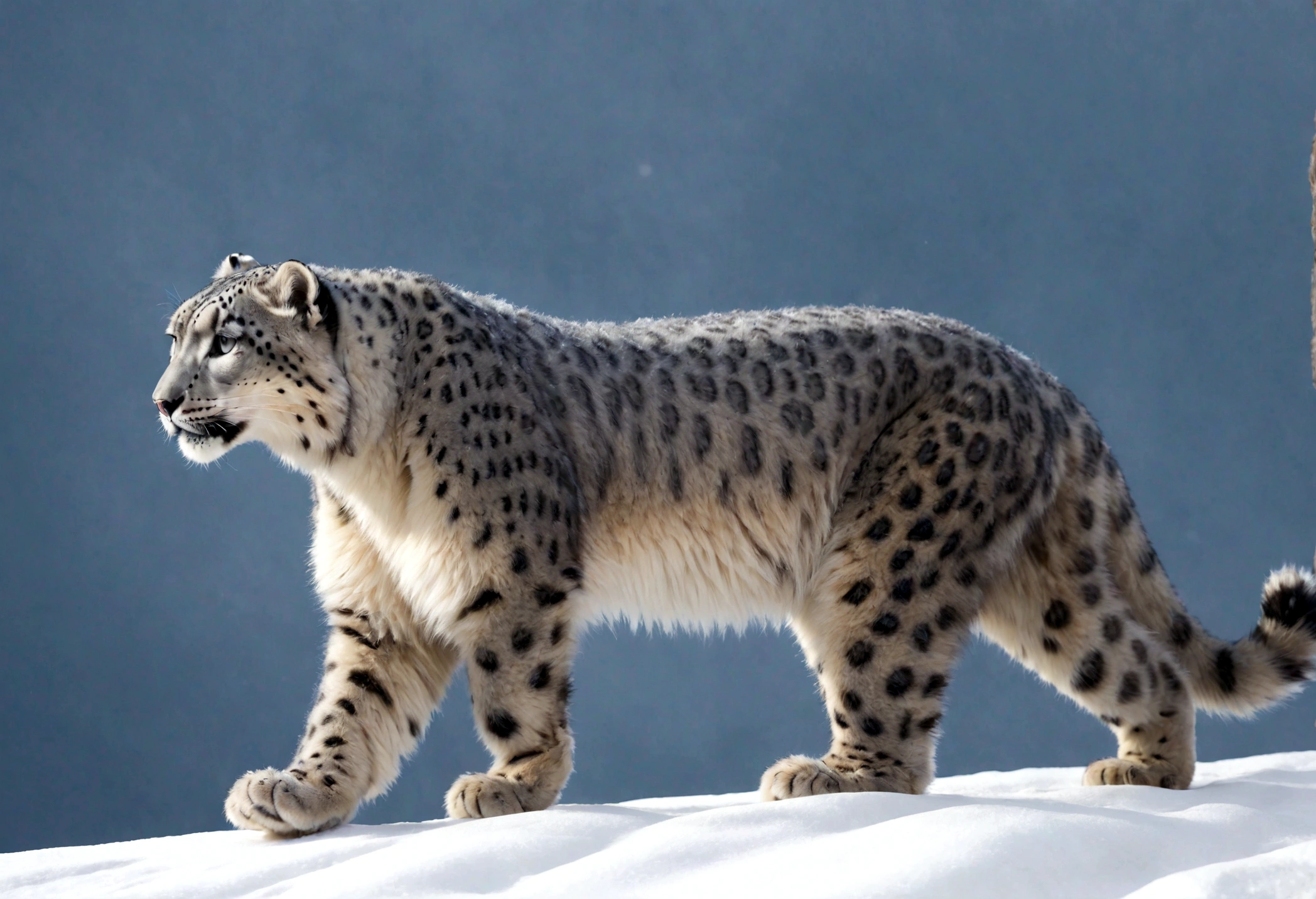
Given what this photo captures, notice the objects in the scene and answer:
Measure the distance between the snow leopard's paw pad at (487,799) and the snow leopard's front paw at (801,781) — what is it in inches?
28.6

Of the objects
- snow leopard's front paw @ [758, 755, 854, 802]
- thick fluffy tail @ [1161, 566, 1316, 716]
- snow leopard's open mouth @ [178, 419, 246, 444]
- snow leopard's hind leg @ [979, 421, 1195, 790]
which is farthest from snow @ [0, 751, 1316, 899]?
snow leopard's open mouth @ [178, 419, 246, 444]

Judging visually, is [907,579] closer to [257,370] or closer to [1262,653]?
[1262,653]

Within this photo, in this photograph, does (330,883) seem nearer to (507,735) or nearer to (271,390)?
(507,735)

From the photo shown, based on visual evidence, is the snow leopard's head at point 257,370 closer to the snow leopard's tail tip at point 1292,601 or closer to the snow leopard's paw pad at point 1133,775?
the snow leopard's paw pad at point 1133,775

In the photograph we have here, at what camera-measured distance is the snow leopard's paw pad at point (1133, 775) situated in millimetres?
4402

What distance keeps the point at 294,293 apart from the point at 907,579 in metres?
2.00

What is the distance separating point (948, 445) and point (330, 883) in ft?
7.43

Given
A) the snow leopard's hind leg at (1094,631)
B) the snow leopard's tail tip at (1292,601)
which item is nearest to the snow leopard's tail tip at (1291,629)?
the snow leopard's tail tip at (1292,601)

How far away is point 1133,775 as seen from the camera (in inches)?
173

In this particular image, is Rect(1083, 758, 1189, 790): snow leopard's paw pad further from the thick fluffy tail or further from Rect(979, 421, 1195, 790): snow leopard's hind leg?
the thick fluffy tail

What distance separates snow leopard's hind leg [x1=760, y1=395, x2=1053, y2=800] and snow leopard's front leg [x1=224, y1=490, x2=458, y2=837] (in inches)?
43.2

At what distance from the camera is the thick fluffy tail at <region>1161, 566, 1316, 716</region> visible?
467cm

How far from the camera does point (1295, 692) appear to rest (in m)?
4.79

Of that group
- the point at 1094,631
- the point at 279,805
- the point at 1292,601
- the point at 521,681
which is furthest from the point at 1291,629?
the point at 279,805
